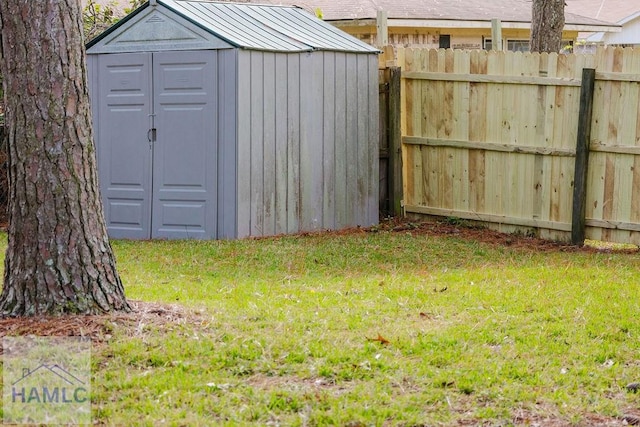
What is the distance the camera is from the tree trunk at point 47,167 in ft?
19.0

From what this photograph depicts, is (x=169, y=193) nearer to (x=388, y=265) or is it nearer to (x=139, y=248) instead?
(x=139, y=248)

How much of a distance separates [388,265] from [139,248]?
2612mm

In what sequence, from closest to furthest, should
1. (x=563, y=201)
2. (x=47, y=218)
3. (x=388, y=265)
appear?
(x=47, y=218) < (x=388, y=265) < (x=563, y=201)

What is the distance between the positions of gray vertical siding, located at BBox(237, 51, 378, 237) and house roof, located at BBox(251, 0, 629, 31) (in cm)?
785

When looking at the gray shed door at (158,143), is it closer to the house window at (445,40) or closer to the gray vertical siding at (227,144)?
the gray vertical siding at (227,144)

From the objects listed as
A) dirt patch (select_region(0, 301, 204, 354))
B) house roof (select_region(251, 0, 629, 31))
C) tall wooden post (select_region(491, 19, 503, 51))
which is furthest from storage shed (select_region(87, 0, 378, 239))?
house roof (select_region(251, 0, 629, 31))

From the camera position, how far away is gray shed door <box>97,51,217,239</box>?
10.7 m

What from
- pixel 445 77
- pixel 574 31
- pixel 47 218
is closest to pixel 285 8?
pixel 445 77

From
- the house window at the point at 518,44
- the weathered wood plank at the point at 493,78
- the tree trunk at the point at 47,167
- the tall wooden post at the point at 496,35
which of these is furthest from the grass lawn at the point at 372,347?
the house window at the point at 518,44

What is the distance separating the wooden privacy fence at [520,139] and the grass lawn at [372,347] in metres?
1.98

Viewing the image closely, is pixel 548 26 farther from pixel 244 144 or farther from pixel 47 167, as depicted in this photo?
pixel 47 167

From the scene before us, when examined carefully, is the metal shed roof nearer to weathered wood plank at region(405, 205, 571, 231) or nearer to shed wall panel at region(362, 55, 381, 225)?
shed wall panel at region(362, 55, 381, 225)

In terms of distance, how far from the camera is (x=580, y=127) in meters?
10.5

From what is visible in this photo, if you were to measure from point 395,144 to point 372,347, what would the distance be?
680 cm
